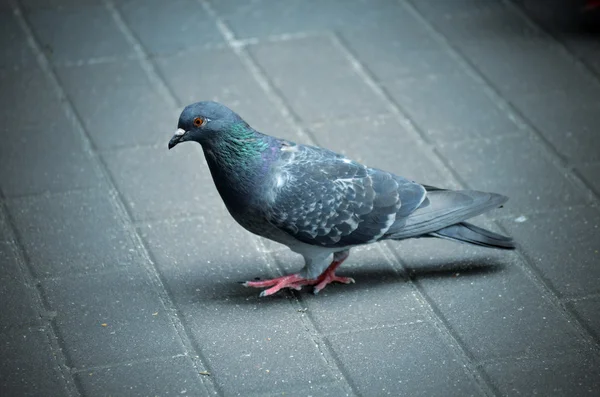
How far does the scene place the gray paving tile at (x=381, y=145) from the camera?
5402 mm

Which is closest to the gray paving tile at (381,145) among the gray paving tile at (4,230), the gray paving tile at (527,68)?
the gray paving tile at (527,68)

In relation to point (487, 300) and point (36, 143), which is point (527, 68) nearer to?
point (487, 300)

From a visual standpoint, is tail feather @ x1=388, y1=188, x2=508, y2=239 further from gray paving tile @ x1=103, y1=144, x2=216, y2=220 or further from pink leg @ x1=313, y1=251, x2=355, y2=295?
gray paving tile @ x1=103, y1=144, x2=216, y2=220

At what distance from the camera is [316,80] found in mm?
6117

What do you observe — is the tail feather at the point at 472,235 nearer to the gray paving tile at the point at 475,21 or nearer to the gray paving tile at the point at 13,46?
the gray paving tile at the point at 475,21

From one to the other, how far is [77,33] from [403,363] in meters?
3.47

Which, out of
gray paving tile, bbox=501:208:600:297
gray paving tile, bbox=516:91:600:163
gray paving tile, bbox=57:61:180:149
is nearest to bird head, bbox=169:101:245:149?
gray paving tile, bbox=57:61:180:149

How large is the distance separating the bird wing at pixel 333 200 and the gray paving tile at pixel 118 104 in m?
1.51

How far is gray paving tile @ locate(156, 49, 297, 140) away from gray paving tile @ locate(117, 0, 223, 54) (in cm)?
13

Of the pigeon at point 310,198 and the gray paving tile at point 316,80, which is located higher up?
the pigeon at point 310,198

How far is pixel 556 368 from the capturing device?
13.6 ft

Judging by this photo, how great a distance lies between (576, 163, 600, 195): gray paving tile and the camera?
17.5 ft

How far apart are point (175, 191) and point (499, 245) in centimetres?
178

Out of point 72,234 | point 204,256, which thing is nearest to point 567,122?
point 204,256
